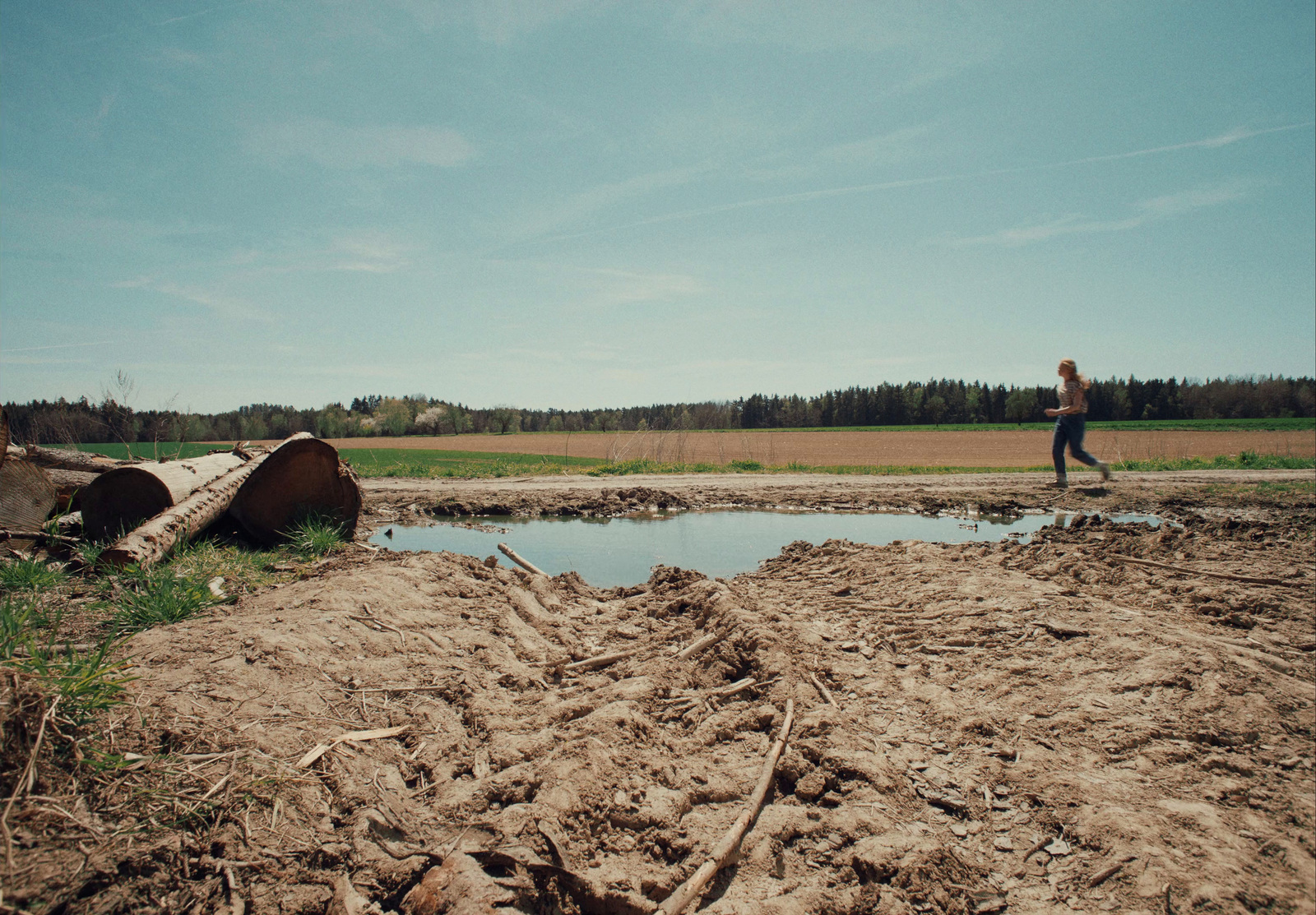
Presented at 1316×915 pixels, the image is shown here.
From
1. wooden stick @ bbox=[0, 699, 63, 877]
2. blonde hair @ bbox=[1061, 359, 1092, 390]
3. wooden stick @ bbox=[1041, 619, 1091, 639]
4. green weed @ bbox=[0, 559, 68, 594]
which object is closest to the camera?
wooden stick @ bbox=[0, 699, 63, 877]

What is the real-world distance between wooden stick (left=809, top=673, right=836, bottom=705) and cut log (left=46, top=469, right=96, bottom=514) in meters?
8.42

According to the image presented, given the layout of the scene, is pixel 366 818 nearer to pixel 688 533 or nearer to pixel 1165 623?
pixel 1165 623

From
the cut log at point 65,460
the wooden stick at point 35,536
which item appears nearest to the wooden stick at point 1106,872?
the wooden stick at point 35,536

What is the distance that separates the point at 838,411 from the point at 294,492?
78669mm

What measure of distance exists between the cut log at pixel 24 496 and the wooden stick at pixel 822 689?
338 inches

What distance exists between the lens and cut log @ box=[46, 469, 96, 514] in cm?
793

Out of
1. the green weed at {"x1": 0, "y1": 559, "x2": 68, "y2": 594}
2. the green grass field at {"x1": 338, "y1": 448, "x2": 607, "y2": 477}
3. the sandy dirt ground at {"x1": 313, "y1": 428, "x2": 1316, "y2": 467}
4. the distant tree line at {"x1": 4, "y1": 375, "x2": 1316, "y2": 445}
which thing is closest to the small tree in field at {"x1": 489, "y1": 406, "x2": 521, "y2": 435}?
the distant tree line at {"x1": 4, "y1": 375, "x2": 1316, "y2": 445}

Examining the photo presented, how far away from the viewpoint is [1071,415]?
13.5 meters

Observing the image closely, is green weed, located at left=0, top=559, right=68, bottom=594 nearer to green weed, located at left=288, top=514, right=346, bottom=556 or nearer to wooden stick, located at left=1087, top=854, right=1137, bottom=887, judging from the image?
green weed, located at left=288, top=514, right=346, bottom=556

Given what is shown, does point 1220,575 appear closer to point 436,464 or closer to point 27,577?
point 27,577

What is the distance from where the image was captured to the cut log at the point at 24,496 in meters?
6.89

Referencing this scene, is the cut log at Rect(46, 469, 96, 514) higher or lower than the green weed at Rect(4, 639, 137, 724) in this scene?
higher

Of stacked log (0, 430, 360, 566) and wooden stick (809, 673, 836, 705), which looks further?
stacked log (0, 430, 360, 566)

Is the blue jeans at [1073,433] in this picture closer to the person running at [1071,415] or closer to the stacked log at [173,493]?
the person running at [1071,415]
